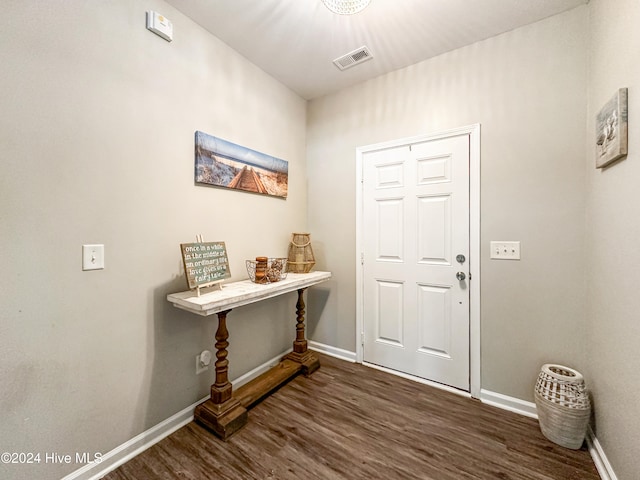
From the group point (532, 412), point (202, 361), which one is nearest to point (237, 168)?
point (202, 361)

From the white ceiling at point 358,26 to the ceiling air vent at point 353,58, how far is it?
0.04 metres

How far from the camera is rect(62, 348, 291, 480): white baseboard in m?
1.26

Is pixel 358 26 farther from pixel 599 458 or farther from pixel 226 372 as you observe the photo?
pixel 599 458

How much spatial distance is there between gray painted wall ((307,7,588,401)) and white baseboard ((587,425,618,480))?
1.02ft

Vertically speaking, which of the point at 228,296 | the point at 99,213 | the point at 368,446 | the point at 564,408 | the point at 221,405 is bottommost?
the point at 368,446

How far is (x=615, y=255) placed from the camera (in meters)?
1.25

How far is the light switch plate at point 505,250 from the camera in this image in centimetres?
179

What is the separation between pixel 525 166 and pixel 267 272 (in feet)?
6.43

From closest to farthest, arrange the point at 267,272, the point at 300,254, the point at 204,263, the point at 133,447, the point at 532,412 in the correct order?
the point at 133,447, the point at 204,263, the point at 532,412, the point at 267,272, the point at 300,254

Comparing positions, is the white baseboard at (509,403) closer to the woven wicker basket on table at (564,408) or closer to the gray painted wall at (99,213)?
the woven wicker basket on table at (564,408)

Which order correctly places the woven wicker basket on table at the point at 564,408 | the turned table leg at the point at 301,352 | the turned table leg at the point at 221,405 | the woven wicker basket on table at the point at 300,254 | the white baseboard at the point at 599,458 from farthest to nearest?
1. the woven wicker basket on table at the point at 300,254
2. the turned table leg at the point at 301,352
3. the turned table leg at the point at 221,405
4. the woven wicker basket on table at the point at 564,408
5. the white baseboard at the point at 599,458

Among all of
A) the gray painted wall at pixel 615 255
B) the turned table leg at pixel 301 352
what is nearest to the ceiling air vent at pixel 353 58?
the gray painted wall at pixel 615 255

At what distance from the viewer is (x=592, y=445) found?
1430 mm

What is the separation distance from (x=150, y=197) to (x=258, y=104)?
1.26 meters
